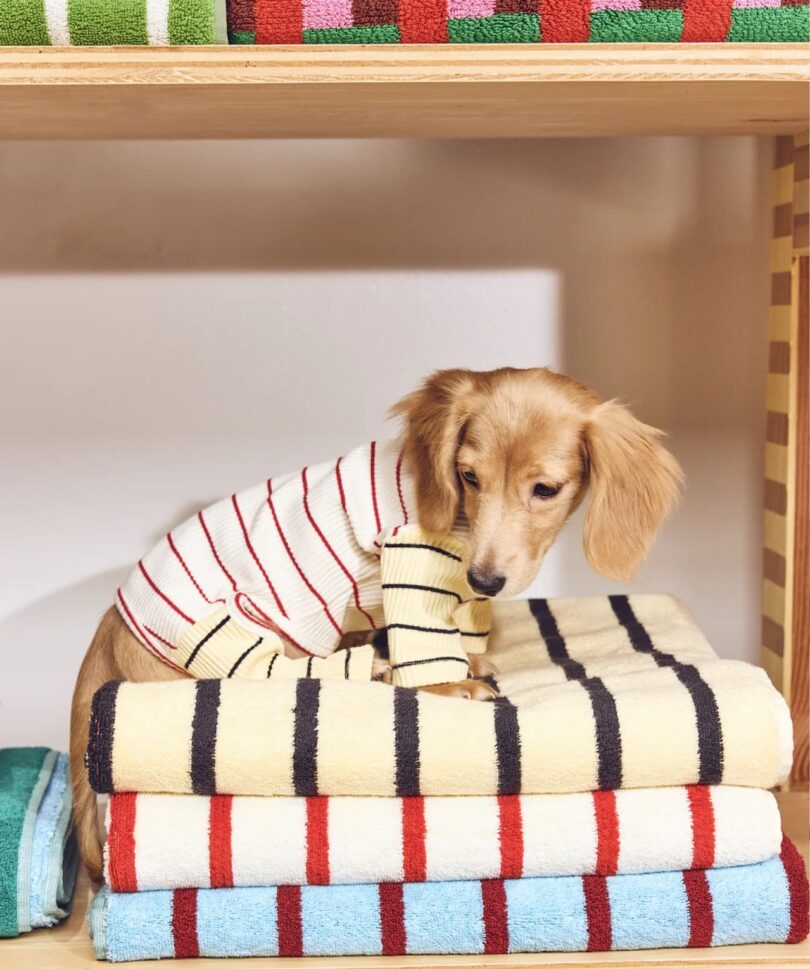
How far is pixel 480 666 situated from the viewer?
1.09 metres

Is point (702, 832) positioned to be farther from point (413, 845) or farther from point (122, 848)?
point (122, 848)

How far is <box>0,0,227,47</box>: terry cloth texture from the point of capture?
822mm

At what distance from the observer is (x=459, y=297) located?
1.32 metres

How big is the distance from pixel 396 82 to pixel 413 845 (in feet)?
1.87

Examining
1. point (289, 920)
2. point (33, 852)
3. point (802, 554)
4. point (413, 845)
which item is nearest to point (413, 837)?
point (413, 845)

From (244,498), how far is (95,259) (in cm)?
40

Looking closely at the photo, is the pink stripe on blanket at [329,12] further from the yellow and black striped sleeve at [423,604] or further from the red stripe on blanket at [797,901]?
the red stripe on blanket at [797,901]

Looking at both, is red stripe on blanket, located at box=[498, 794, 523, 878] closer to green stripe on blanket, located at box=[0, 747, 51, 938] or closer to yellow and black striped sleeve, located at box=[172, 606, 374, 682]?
yellow and black striped sleeve, located at box=[172, 606, 374, 682]

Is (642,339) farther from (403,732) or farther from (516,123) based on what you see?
(403,732)

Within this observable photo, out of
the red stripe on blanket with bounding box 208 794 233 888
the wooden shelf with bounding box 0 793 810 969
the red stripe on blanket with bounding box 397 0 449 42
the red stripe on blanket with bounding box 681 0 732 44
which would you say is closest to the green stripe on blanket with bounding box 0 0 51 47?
the red stripe on blanket with bounding box 397 0 449 42

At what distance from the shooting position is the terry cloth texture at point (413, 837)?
833 millimetres

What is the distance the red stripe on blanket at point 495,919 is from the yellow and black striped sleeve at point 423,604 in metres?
0.20

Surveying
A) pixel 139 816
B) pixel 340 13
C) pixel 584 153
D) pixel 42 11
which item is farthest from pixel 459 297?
pixel 139 816

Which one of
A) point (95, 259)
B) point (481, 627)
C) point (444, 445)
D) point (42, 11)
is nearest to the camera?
point (42, 11)
